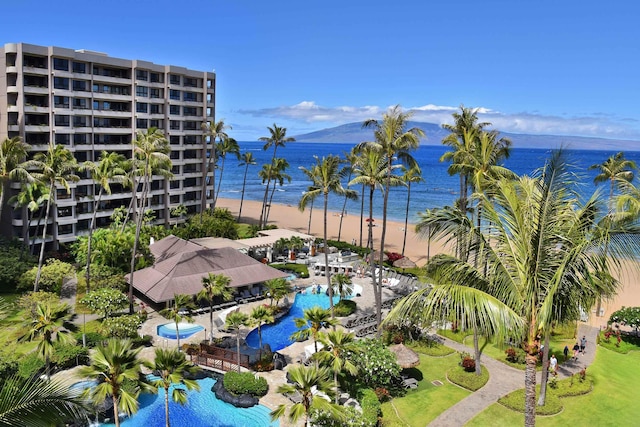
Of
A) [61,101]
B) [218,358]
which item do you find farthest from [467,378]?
[61,101]

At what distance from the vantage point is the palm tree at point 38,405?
336 inches

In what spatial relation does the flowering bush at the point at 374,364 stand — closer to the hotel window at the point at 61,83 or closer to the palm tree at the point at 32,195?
the palm tree at the point at 32,195

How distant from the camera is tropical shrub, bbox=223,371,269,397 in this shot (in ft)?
83.0

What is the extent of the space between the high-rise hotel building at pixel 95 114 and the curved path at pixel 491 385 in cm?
4083

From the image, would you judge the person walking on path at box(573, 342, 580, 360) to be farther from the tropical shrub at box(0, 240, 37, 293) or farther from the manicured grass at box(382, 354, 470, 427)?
the tropical shrub at box(0, 240, 37, 293)

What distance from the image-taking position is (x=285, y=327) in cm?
3669

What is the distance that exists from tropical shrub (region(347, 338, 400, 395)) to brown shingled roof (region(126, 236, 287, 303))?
15940mm

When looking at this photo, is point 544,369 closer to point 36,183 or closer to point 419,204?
point 36,183

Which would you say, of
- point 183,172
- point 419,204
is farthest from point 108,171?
point 419,204

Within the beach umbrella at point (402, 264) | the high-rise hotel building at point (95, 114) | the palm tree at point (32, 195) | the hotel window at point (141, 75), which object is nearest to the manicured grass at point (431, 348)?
the beach umbrella at point (402, 264)

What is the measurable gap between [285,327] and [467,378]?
1401 cm

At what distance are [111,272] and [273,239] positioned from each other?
17.2m

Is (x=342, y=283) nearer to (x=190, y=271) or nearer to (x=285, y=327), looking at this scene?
(x=285, y=327)

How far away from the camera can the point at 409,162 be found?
33.3 metres
